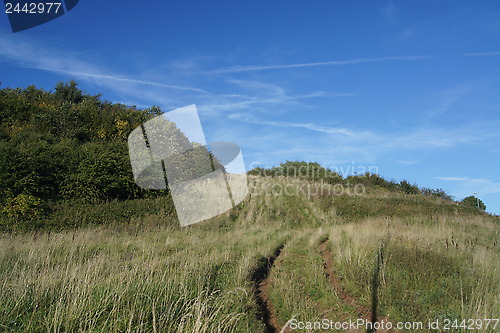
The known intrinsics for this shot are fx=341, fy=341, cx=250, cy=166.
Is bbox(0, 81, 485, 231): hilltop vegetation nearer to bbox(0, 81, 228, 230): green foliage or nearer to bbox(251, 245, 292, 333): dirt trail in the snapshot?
bbox(0, 81, 228, 230): green foliage

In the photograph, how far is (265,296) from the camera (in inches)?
308

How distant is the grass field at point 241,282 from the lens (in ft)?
17.6

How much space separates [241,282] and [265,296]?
0.64 metres

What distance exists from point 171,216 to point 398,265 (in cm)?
1404

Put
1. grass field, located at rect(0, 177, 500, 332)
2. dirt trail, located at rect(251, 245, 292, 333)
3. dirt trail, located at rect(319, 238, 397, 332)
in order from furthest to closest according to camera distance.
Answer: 1. dirt trail, located at rect(319, 238, 397, 332)
2. dirt trail, located at rect(251, 245, 292, 333)
3. grass field, located at rect(0, 177, 500, 332)

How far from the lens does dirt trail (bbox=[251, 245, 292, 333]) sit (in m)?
6.45

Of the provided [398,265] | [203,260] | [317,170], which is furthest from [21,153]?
[317,170]

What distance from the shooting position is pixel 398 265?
29.8 feet

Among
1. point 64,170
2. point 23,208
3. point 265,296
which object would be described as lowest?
point 265,296

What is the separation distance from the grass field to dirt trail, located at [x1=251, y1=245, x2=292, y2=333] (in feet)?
0.12

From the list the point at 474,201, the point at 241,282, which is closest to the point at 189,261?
the point at 241,282

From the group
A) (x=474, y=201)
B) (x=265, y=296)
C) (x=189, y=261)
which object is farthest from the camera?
(x=474, y=201)

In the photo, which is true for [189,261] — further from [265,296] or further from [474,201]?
[474,201]

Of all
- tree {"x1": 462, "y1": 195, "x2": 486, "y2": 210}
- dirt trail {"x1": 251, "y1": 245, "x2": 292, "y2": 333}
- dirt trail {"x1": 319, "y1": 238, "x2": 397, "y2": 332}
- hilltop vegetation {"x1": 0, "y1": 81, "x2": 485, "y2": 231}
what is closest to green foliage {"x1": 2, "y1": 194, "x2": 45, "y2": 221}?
hilltop vegetation {"x1": 0, "y1": 81, "x2": 485, "y2": 231}
